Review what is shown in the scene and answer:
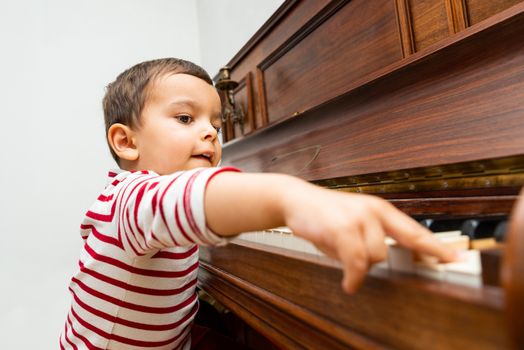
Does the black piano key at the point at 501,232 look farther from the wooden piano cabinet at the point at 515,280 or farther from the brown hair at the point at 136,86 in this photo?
the brown hair at the point at 136,86

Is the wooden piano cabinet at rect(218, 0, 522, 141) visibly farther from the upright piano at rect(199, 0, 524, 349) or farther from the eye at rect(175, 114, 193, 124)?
the eye at rect(175, 114, 193, 124)

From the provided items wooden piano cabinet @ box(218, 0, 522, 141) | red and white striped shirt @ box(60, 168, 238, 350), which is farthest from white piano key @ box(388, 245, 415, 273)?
wooden piano cabinet @ box(218, 0, 522, 141)

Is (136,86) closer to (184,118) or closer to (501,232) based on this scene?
(184,118)

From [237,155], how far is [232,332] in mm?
725

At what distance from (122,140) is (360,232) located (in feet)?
2.30

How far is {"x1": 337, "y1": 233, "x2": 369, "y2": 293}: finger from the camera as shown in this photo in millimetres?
284

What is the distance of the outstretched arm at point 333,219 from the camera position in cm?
29

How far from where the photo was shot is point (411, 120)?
76 cm

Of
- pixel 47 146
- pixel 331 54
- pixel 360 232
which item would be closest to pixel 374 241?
pixel 360 232

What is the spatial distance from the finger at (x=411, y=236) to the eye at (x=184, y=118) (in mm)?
587

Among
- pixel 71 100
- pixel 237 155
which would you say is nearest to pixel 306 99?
pixel 237 155

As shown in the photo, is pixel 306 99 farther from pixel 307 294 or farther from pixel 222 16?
pixel 222 16

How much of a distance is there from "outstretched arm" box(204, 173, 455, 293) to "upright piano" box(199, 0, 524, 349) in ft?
0.08

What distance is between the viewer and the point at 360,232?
0.29m
